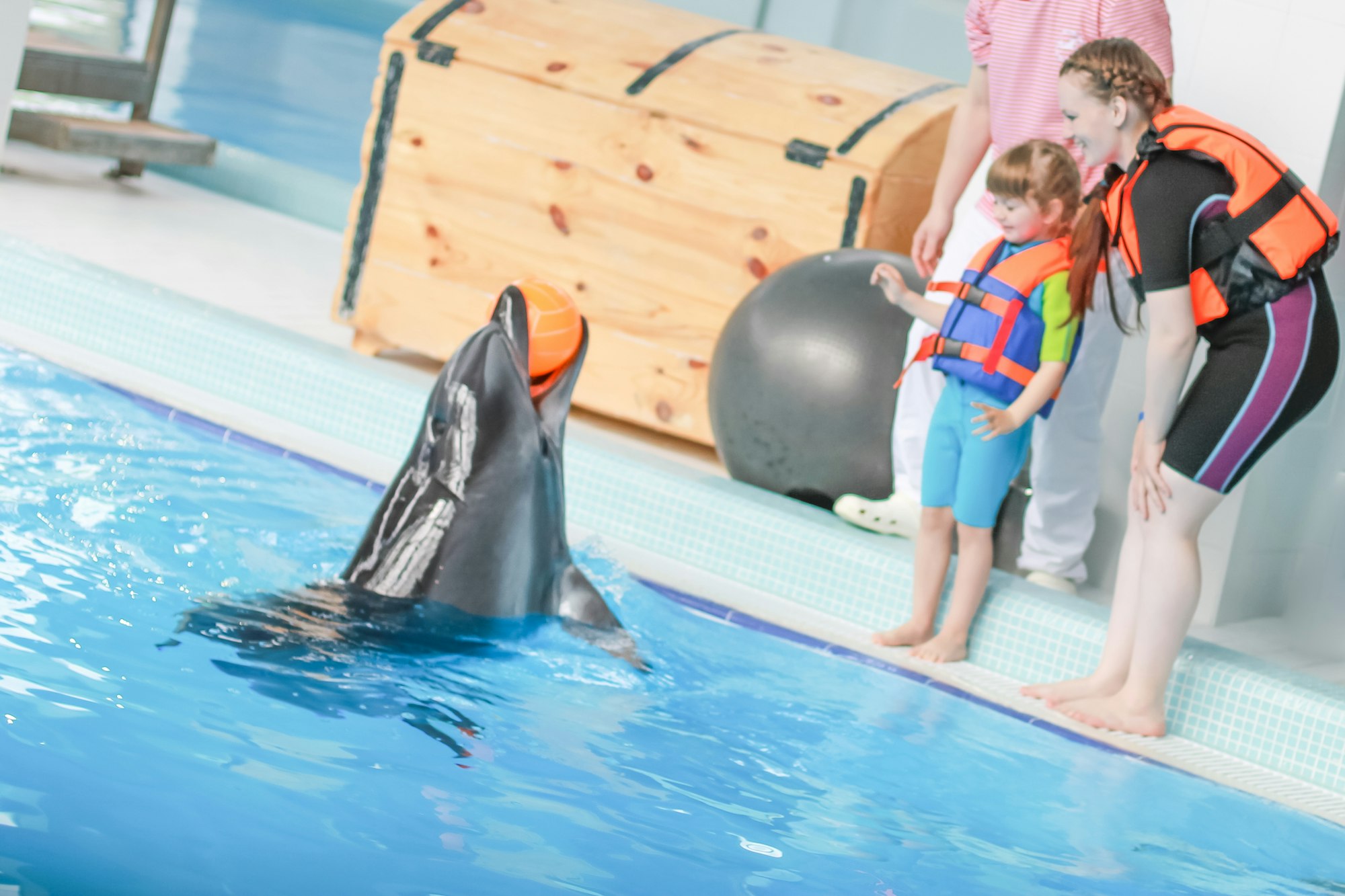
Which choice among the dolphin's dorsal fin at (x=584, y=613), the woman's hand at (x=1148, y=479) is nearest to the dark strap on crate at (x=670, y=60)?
the woman's hand at (x=1148, y=479)

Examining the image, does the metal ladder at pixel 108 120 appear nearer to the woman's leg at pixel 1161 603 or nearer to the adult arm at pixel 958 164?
the adult arm at pixel 958 164

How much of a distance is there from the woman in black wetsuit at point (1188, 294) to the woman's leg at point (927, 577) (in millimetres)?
522

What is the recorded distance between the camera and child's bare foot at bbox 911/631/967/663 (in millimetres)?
4188

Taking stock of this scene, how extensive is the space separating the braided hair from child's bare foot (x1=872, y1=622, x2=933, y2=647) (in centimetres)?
103

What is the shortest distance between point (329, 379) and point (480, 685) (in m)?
2.47

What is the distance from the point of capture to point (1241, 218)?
11.2 feet

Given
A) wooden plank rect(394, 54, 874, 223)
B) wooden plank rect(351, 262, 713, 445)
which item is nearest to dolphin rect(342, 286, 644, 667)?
wooden plank rect(351, 262, 713, 445)

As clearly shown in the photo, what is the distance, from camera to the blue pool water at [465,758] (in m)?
2.33

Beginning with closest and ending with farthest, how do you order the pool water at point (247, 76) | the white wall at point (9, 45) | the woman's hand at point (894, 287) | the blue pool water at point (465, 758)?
1. the blue pool water at point (465, 758)
2. the woman's hand at point (894, 287)
3. the white wall at point (9, 45)
4. the pool water at point (247, 76)

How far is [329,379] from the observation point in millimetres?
5332

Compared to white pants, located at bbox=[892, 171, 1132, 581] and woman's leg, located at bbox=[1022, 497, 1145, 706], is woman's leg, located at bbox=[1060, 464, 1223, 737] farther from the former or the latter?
white pants, located at bbox=[892, 171, 1132, 581]

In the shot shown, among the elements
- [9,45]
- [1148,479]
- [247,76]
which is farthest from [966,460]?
[247,76]

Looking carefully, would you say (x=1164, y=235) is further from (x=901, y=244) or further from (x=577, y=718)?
(x=901, y=244)

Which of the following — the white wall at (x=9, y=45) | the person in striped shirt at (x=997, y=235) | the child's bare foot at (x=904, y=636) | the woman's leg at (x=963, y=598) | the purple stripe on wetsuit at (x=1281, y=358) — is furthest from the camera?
the white wall at (x=9, y=45)
